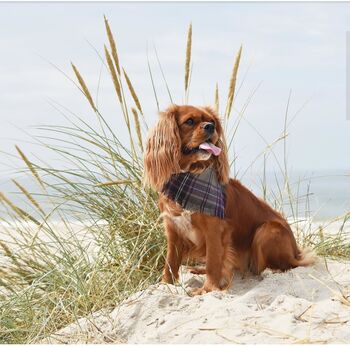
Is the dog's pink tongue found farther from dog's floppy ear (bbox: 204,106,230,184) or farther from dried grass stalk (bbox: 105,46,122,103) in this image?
dried grass stalk (bbox: 105,46,122,103)

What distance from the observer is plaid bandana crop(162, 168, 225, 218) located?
3896 millimetres

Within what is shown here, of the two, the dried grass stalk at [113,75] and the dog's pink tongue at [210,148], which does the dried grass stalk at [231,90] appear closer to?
the dried grass stalk at [113,75]

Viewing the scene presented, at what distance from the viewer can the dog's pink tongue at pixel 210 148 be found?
12.4 feet

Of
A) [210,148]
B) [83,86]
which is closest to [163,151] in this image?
[210,148]

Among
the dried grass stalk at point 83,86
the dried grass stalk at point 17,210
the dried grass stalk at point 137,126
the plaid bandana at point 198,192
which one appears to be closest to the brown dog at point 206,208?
the plaid bandana at point 198,192

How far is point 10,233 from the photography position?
4746 millimetres

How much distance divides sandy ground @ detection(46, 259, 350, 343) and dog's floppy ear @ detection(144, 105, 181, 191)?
676mm

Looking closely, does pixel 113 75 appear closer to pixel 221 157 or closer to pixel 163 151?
pixel 163 151

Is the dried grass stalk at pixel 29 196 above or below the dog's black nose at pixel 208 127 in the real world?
below

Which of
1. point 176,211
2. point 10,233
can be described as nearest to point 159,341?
point 176,211

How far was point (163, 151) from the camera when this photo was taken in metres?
3.88

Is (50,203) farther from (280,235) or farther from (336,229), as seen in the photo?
(336,229)

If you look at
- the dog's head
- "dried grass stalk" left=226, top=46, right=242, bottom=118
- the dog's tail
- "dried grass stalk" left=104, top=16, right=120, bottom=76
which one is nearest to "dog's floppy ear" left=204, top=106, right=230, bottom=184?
the dog's head

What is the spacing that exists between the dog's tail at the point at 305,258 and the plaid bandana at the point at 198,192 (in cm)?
73
